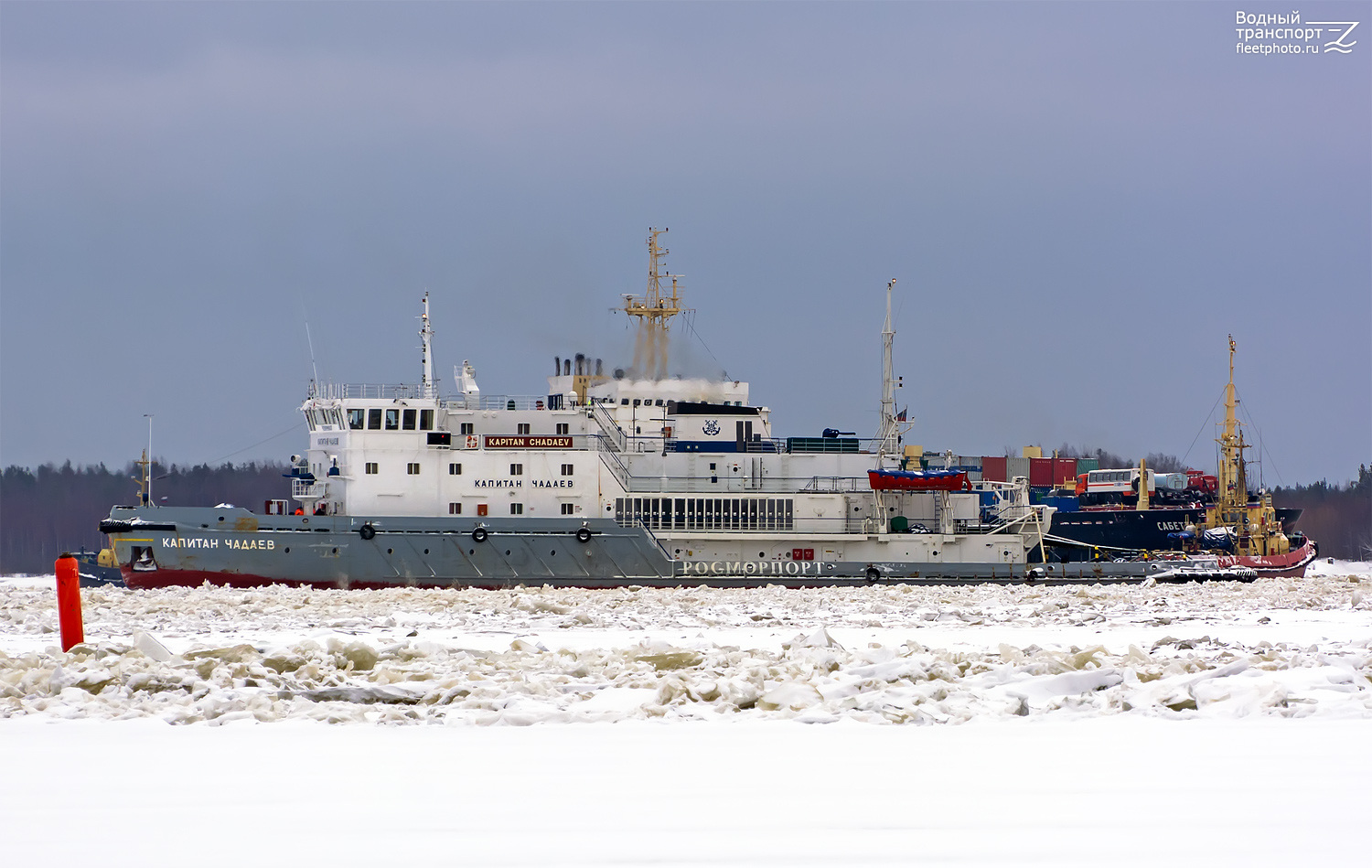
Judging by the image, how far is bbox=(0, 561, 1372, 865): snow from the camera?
5379 millimetres

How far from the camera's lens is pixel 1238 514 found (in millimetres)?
52969

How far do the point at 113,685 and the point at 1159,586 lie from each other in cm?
2756

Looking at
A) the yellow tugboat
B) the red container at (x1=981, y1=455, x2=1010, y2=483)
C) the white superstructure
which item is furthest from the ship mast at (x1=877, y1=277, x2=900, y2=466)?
the red container at (x1=981, y1=455, x2=1010, y2=483)

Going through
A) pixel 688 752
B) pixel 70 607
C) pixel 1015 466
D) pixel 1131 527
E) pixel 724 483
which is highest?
pixel 1015 466

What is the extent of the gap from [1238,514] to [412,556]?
35.3 metres

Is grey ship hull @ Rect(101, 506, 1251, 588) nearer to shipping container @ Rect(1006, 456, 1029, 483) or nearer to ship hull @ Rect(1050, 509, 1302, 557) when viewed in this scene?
ship hull @ Rect(1050, 509, 1302, 557)

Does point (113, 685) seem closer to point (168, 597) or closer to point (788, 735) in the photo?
point (788, 735)

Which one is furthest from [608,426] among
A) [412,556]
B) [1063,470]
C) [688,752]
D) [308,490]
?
[1063,470]

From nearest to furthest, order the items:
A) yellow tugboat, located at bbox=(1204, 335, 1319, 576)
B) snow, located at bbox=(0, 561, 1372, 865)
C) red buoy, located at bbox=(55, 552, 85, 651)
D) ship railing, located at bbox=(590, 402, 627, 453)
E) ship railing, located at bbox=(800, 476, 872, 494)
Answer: snow, located at bbox=(0, 561, 1372, 865) < red buoy, located at bbox=(55, 552, 85, 651) < ship railing, located at bbox=(590, 402, 627, 453) < ship railing, located at bbox=(800, 476, 872, 494) < yellow tugboat, located at bbox=(1204, 335, 1319, 576)

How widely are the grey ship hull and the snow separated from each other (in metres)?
17.3

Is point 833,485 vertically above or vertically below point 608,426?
below

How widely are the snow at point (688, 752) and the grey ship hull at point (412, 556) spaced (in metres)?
17.3

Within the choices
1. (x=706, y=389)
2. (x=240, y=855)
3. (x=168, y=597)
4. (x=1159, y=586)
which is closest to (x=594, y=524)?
(x=706, y=389)

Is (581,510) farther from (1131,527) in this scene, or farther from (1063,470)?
(1063,470)
